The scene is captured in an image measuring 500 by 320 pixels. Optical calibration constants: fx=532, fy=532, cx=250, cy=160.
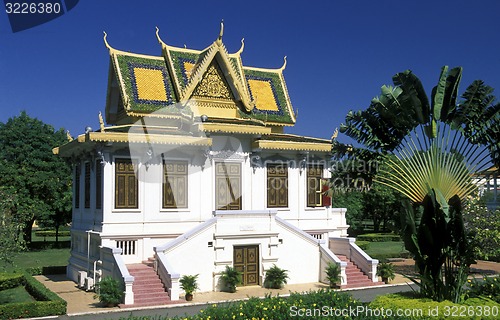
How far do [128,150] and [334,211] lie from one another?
11148mm

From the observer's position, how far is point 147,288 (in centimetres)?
1959

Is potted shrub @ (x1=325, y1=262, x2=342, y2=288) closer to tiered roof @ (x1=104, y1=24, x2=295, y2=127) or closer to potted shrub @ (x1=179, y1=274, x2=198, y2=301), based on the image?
potted shrub @ (x1=179, y1=274, x2=198, y2=301)

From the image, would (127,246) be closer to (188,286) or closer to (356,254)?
(188,286)

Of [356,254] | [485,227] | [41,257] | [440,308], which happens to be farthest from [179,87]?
[41,257]

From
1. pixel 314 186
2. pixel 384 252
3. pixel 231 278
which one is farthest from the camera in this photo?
pixel 384 252

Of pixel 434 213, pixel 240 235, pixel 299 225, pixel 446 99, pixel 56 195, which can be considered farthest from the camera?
pixel 56 195

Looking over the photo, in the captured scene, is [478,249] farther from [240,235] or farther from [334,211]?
[240,235]

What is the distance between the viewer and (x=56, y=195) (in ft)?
128

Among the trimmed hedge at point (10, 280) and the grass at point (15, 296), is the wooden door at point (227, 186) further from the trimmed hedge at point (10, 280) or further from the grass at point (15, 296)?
the trimmed hedge at point (10, 280)

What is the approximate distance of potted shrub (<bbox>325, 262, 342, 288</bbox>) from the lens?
22234 millimetres

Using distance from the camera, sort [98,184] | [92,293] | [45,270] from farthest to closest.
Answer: [45,270], [98,184], [92,293]

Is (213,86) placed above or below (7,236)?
above

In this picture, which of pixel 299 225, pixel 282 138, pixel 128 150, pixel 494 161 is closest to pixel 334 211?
pixel 299 225

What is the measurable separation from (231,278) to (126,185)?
588 cm
